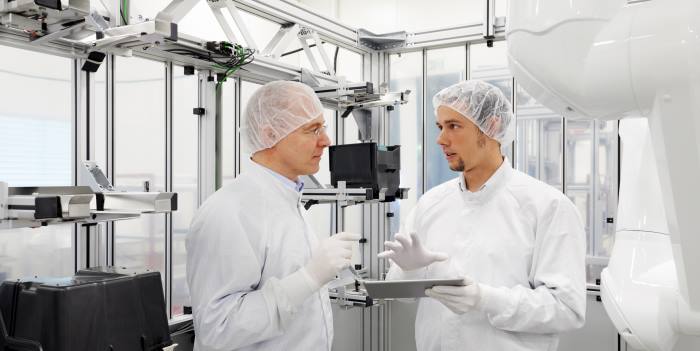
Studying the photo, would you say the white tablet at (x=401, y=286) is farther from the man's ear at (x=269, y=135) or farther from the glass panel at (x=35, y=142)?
the glass panel at (x=35, y=142)

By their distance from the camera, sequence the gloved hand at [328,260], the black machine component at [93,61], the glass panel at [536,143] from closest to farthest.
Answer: the gloved hand at [328,260] < the black machine component at [93,61] < the glass panel at [536,143]

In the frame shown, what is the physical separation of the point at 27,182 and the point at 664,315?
2053 mm

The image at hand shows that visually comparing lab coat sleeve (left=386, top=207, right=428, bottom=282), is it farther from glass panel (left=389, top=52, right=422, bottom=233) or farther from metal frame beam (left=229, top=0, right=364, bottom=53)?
glass panel (left=389, top=52, right=422, bottom=233)

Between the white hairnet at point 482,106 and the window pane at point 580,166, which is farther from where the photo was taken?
the window pane at point 580,166

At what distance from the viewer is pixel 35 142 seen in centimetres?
208

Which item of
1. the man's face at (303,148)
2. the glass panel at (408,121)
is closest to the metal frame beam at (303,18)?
the glass panel at (408,121)

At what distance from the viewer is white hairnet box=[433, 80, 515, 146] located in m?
1.85

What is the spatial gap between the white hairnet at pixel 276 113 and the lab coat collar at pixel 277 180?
0.21 feet

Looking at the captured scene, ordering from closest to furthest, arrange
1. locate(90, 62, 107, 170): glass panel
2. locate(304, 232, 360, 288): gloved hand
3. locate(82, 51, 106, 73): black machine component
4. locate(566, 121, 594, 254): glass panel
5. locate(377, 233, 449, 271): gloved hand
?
1. locate(304, 232, 360, 288): gloved hand
2. locate(377, 233, 449, 271): gloved hand
3. locate(82, 51, 106, 73): black machine component
4. locate(90, 62, 107, 170): glass panel
5. locate(566, 121, 594, 254): glass panel

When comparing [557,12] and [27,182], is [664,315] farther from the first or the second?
[27,182]

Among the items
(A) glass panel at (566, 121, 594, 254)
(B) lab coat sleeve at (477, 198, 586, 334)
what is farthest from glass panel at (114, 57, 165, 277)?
(A) glass panel at (566, 121, 594, 254)

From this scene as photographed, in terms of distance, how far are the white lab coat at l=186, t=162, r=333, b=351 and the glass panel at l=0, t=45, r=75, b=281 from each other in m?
0.92

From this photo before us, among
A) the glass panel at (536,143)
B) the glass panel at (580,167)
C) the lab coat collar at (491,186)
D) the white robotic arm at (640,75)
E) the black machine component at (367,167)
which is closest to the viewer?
the white robotic arm at (640,75)

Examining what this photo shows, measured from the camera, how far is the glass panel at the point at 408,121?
12.7ft
